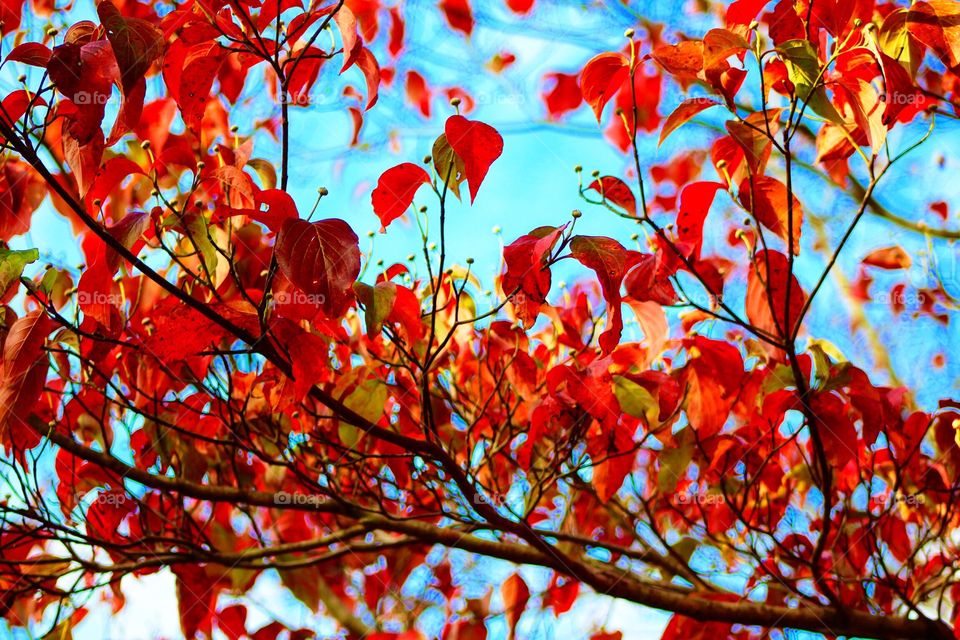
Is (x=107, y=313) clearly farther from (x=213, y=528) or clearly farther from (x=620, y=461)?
(x=213, y=528)

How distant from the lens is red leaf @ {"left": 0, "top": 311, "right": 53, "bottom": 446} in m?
1.23

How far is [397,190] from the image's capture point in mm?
1267

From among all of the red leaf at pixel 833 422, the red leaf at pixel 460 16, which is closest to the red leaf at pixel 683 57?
the red leaf at pixel 833 422

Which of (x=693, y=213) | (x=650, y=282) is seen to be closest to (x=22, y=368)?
(x=650, y=282)

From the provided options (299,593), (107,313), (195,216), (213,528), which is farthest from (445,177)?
(213,528)

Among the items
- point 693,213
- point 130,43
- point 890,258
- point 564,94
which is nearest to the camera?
point 130,43

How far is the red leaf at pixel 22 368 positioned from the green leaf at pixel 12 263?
0.47 feet

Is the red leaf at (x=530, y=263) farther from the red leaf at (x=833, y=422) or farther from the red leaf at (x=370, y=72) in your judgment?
the red leaf at (x=833, y=422)

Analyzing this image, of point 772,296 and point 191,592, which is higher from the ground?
point 772,296

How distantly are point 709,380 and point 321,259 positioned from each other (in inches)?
35.8

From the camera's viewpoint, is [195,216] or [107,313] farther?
[107,313]

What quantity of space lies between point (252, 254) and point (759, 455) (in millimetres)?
1337

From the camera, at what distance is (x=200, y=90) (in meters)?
1.29

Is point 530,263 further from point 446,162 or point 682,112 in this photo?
point 682,112
